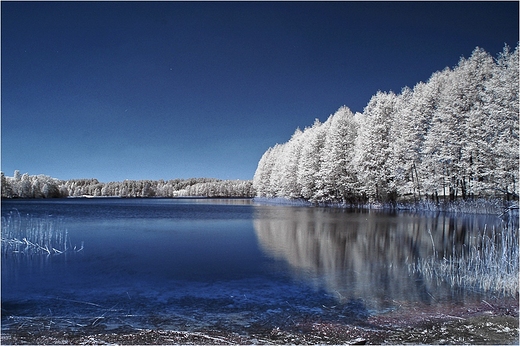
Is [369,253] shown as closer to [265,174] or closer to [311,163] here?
[311,163]

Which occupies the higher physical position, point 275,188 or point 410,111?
point 410,111

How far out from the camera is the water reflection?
10.4m

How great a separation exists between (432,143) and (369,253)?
27410 mm

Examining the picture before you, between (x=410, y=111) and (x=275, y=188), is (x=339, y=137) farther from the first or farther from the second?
(x=275, y=188)

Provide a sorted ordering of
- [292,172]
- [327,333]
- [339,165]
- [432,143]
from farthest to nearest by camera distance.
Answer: [292,172] < [339,165] < [432,143] < [327,333]

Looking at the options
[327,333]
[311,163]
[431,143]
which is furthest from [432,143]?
[327,333]

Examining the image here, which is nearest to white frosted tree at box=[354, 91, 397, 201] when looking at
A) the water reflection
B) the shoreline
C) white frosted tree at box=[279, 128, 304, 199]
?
the water reflection

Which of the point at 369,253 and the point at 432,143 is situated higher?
the point at 432,143

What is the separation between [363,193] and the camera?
162 ft

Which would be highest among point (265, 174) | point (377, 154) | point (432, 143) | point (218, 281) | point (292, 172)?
point (432, 143)

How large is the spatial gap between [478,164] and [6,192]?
125m

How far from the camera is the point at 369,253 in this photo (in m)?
16.1

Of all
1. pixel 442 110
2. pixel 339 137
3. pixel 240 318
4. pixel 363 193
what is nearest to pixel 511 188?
pixel 442 110

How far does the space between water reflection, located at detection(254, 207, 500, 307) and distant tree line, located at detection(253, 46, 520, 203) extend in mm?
10323
